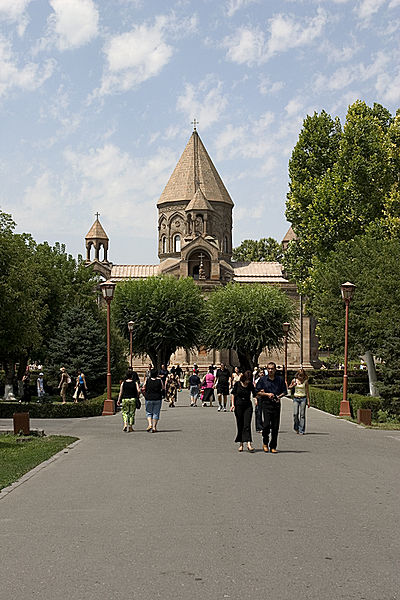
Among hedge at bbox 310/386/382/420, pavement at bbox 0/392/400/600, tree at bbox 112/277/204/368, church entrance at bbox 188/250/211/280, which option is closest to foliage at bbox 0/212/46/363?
hedge at bbox 310/386/382/420

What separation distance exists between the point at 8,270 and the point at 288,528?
27.0 m

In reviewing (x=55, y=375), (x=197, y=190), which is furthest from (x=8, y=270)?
(x=197, y=190)

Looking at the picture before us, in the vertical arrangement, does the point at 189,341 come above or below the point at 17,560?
above

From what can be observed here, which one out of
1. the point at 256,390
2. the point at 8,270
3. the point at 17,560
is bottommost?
the point at 17,560

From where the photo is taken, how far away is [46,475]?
12922 millimetres

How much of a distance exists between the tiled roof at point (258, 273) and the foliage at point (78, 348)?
4542 cm

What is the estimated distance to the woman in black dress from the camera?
16.0 meters

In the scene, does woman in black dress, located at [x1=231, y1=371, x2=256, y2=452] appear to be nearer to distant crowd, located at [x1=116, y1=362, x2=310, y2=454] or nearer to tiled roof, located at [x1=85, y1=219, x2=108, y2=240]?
distant crowd, located at [x1=116, y1=362, x2=310, y2=454]

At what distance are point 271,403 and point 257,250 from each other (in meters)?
90.7

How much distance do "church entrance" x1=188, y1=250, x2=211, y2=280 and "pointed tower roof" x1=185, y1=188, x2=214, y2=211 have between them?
476 cm

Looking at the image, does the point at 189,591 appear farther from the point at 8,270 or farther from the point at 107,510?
the point at 8,270

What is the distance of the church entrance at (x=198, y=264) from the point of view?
8344cm

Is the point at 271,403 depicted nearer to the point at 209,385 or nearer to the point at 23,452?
the point at 23,452

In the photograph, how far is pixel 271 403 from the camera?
16297 mm
